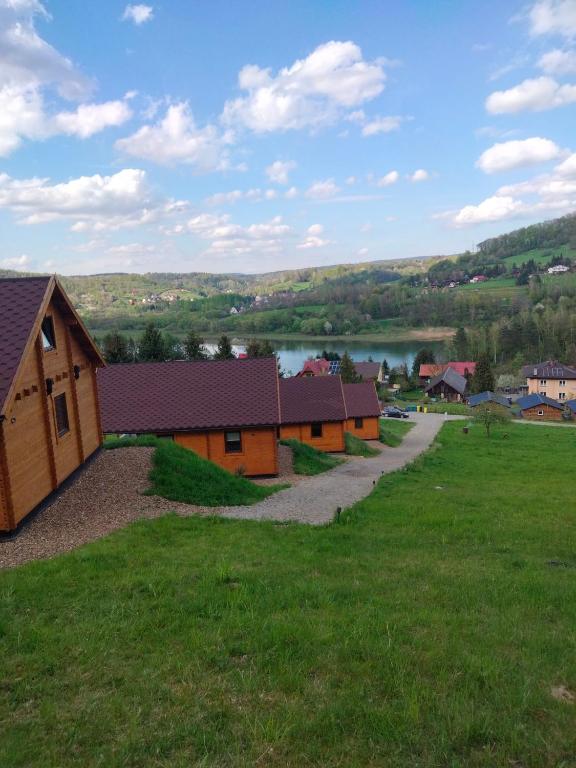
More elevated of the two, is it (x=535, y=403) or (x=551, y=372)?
(x=551, y=372)

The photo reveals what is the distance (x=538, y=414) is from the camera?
66375 millimetres

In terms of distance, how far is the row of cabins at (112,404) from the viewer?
1184cm

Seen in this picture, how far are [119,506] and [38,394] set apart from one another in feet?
11.3

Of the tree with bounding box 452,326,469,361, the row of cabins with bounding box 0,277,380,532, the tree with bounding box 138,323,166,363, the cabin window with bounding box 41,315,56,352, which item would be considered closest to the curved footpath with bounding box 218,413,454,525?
the row of cabins with bounding box 0,277,380,532

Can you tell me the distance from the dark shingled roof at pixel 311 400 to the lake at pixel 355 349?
8105cm

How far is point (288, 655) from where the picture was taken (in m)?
6.07

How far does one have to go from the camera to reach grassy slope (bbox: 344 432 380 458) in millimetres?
31031

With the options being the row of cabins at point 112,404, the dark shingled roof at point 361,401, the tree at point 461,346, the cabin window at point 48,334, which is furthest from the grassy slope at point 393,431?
the tree at point 461,346

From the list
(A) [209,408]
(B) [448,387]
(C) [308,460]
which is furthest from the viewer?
(B) [448,387]

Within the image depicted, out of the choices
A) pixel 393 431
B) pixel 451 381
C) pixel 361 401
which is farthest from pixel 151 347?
pixel 451 381

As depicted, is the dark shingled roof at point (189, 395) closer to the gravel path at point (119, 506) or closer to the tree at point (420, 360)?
the gravel path at point (119, 506)

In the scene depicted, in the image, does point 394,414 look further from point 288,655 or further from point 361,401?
point 288,655

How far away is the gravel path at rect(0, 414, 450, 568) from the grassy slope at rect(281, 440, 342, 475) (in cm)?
182

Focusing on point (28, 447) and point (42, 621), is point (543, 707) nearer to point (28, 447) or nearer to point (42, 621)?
point (42, 621)
